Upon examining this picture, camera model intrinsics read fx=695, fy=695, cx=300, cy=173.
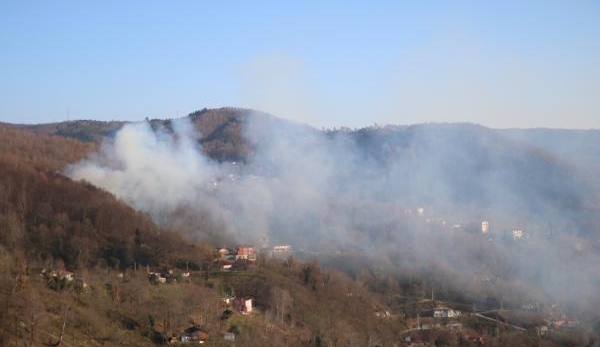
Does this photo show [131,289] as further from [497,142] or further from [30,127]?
[30,127]

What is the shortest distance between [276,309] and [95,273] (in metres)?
4.80

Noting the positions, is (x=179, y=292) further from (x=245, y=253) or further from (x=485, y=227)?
(x=485, y=227)

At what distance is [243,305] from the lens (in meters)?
17.0

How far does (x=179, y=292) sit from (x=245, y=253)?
315 inches

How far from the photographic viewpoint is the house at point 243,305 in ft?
55.5

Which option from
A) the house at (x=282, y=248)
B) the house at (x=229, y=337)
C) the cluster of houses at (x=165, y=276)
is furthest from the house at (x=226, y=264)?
the house at (x=229, y=337)

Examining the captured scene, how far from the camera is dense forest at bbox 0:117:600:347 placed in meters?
13.7

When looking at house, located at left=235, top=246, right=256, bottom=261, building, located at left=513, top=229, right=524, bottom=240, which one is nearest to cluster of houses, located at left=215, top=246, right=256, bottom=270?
house, located at left=235, top=246, right=256, bottom=261

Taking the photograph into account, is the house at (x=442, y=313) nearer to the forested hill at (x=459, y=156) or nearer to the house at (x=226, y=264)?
the house at (x=226, y=264)

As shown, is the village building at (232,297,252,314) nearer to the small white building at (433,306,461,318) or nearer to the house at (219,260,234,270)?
the house at (219,260,234,270)

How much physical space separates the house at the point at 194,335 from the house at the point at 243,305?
2429 millimetres

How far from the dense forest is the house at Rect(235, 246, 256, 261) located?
491mm

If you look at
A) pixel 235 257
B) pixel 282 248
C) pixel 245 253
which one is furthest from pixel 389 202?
pixel 235 257

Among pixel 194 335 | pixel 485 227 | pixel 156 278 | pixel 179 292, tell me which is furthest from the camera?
pixel 485 227
